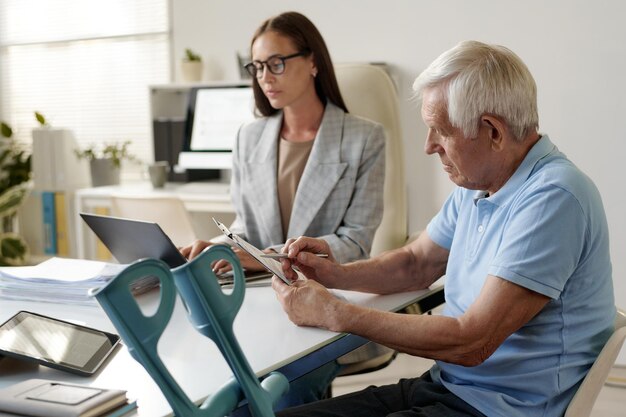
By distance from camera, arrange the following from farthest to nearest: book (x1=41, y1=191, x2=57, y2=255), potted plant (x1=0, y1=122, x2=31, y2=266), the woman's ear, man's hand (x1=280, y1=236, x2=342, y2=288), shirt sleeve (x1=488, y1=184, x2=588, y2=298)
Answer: potted plant (x1=0, y1=122, x2=31, y2=266) → book (x1=41, y1=191, x2=57, y2=255) → the woman's ear → man's hand (x1=280, y1=236, x2=342, y2=288) → shirt sleeve (x1=488, y1=184, x2=588, y2=298)

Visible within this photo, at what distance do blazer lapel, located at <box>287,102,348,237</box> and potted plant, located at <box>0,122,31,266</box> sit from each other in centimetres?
262

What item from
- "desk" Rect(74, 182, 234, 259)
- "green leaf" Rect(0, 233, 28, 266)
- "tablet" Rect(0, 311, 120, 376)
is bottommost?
"green leaf" Rect(0, 233, 28, 266)

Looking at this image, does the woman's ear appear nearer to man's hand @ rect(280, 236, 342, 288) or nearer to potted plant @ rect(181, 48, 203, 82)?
man's hand @ rect(280, 236, 342, 288)

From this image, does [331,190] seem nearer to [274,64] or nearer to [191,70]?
[274,64]

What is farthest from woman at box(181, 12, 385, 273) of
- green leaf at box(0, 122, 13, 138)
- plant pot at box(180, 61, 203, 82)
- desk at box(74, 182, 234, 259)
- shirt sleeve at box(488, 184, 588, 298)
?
green leaf at box(0, 122, 13, 138)

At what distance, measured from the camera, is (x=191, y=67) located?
386 cm

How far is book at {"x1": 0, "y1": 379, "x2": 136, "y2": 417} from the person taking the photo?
35.9 inches

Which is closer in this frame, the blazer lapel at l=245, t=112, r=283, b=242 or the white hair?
the white hair

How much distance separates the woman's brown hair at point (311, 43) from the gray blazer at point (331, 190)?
5 cm

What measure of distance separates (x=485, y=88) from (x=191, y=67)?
278cm

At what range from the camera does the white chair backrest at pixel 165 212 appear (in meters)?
2.55

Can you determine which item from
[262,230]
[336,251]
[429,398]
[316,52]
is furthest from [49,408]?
[316,52]

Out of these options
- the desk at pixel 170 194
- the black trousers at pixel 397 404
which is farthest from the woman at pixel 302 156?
the desk at pixel 170 194

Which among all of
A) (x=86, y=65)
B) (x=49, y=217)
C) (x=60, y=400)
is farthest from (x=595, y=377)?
(x=86, y=65)
